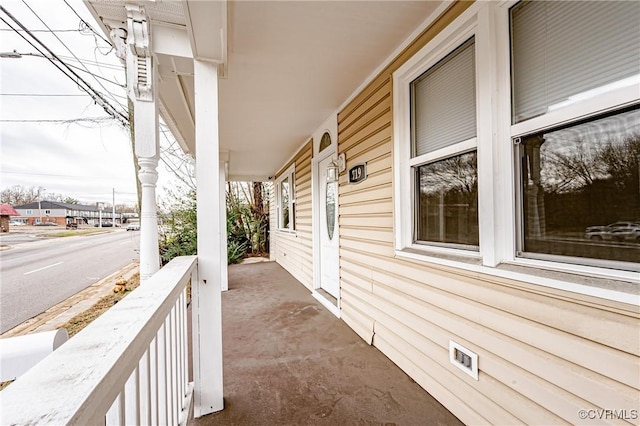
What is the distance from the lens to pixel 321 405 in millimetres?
1786

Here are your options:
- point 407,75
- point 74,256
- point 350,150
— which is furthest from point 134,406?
point 74,256

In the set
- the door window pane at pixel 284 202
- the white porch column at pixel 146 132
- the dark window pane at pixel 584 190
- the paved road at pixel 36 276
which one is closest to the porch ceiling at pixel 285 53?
the white porch column at pixel 146 132

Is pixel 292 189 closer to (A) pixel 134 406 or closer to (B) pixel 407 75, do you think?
(B) pixel 407 75

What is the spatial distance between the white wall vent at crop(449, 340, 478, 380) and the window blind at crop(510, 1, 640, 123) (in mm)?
1303

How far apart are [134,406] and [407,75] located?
242 cm

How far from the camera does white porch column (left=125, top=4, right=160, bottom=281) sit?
160 centimetres

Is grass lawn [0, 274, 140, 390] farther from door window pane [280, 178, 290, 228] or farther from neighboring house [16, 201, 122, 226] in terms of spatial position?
door window pane [280, 178, 290, 228]

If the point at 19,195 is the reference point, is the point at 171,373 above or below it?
below

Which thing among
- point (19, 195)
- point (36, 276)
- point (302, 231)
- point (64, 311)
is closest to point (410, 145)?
point (302, 231)

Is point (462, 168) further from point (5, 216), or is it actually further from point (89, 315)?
point (89, 315)

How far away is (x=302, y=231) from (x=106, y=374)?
15.1 ft

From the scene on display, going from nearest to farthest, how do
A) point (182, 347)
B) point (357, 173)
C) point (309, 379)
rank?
point (182, 347), point (309, 379), point (357, 173)

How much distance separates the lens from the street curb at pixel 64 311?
2.43 metres

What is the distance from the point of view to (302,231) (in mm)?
5113
